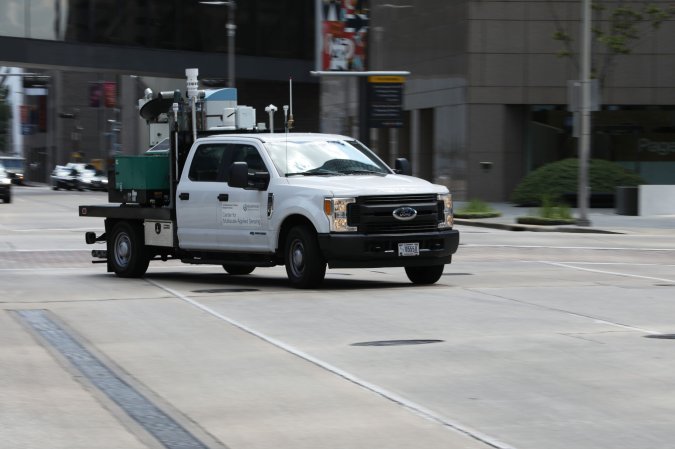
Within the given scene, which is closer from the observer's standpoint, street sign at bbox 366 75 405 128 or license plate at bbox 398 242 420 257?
license plate at bbox 398 242 420 257

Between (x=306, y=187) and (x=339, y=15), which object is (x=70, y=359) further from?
(x=339, y=15)

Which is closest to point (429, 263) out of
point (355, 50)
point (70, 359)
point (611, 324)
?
point (611, 324)

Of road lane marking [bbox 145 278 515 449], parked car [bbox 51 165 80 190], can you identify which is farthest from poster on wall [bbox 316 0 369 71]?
parked car [bbox 51 165 80 190]

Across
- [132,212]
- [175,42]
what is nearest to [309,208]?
[132,212]

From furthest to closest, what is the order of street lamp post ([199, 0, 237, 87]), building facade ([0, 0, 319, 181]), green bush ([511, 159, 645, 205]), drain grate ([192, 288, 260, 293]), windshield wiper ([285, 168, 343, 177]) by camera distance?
building facade ([0, 0, 319, 181]) → street lamp post ([199, 0, 237, 87]) → green bush ([511, 159, 645, 205]) → windshield wiper ([285, 168, 343, 177]) → drain grate ([192, 288, 260, 293])

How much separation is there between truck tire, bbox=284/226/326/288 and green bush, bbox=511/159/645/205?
2586cm

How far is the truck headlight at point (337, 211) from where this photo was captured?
15703 mm

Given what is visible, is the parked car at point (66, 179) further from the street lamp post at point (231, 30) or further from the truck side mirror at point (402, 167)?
the truck side mirror at point (402, 167)

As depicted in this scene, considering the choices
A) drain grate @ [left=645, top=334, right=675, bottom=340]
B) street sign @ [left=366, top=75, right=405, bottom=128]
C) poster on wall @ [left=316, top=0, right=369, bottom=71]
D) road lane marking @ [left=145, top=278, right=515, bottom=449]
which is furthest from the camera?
poster on wall @ [left=316, top=0, right=369, bottom=71]

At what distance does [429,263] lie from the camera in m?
16.2

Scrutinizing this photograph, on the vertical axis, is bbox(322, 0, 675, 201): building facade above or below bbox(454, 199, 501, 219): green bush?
above

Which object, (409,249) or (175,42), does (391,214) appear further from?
(175,42)

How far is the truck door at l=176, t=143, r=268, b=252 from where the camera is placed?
660 inches

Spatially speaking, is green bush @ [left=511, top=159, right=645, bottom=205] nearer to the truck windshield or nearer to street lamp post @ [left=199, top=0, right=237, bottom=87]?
street lamp post @ [left=199, top=0, right=237, bottom=87]
